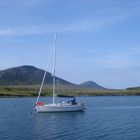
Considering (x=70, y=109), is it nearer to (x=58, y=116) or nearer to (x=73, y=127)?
(x=58, y=116)

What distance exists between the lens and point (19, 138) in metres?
45.8

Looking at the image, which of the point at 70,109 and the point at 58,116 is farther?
the point at 70,109

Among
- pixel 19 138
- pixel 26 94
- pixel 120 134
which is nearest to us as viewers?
pixel 19 138

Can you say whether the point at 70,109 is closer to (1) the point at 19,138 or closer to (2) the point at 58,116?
(2) the point at 58,116

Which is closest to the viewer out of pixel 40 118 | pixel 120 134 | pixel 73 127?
pixel 120 134

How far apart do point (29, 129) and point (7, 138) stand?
8571 mm

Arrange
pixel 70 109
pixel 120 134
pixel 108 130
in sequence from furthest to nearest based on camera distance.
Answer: pixel 70 109
pixel 108 130
pixel 120 134

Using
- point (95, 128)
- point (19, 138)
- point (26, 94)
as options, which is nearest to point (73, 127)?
point (95, 128)

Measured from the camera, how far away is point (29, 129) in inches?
2151

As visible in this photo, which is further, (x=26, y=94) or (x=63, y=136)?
(x=26, y=94)

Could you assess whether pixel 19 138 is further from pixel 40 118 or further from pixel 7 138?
pixel 40 118

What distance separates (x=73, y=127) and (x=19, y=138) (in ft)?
43.2

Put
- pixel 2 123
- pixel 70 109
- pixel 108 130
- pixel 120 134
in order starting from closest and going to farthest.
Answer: pixel 120 134 < pixel 108 130 < pixel 2 123 < pixel 70 109

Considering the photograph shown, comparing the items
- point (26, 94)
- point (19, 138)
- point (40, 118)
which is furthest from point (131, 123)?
point (26, 94)
